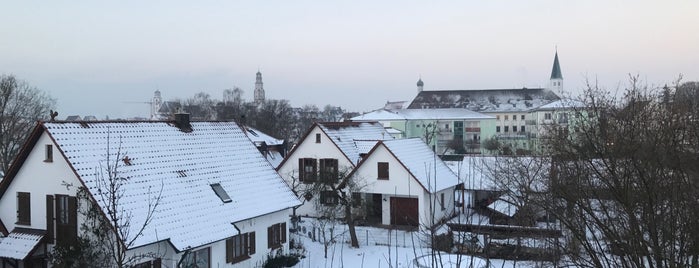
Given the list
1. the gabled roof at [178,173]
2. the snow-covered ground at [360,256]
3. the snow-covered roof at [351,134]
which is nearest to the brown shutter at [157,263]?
the gabled roof at [178,173]

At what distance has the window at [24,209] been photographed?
18.5m

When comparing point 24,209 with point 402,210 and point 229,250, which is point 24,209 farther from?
point 402,210

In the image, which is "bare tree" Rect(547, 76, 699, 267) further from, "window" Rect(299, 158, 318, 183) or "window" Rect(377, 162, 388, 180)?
"window" Rect(299, 158, 318, 183)

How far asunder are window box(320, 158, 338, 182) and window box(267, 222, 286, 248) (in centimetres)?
661

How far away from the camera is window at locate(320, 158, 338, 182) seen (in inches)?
1145

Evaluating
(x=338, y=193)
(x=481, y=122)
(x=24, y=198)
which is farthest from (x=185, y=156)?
(x=481, y=122)

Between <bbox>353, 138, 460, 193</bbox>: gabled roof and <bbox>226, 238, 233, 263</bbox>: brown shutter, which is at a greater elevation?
<bbox>353, 138, 460, 193</bbox>: gabled roof

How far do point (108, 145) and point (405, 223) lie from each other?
15.0 m

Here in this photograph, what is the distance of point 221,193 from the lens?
20.2 m

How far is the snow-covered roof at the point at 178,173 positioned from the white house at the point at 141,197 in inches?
1.5

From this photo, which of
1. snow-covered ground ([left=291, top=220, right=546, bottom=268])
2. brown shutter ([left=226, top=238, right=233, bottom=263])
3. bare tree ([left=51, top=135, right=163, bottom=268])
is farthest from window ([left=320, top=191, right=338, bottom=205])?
bare tree ([left=51, top=135, right=163, bottom=268])

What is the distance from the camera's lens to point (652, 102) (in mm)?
15031

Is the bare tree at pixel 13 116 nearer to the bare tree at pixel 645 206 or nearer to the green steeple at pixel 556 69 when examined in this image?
the bare tree at pixel 645 206

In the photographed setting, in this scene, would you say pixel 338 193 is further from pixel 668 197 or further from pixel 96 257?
pixel 668 197
